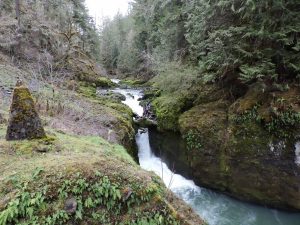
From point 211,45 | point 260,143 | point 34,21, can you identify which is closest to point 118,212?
point 260,143

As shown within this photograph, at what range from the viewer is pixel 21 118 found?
5.95m

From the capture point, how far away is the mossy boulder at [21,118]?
5914 millimetres

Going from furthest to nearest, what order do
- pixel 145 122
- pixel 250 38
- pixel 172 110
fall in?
pixel 145 122, pixel 172 110, pixel 250 38

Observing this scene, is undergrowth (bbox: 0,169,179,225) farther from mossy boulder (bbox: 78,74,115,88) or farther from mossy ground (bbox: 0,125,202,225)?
mossy boulder (bbox: 78,74,115,88)

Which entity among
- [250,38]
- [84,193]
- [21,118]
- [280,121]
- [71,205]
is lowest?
[71,205]

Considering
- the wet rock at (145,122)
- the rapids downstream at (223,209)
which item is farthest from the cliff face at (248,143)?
the wet rock at (145,122)

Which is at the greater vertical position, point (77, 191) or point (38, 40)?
point (38, 40)

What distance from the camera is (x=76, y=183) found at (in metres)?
4.47

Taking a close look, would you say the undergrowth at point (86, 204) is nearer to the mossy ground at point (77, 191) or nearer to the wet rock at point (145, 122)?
the mossy ground at point (77, 191)

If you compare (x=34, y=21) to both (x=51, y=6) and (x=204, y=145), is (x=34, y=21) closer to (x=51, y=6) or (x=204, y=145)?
(x=51, y=6)

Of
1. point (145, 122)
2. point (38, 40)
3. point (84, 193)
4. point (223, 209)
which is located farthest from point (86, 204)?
point (38, 40)

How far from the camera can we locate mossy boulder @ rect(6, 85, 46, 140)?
5914 millimetres

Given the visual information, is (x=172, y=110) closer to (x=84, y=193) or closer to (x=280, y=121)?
(x=280, y=121)

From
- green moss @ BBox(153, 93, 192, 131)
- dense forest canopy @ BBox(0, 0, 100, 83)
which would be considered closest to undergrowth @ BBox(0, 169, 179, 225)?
green moss @ BBox(153, 93, 192, 131)
